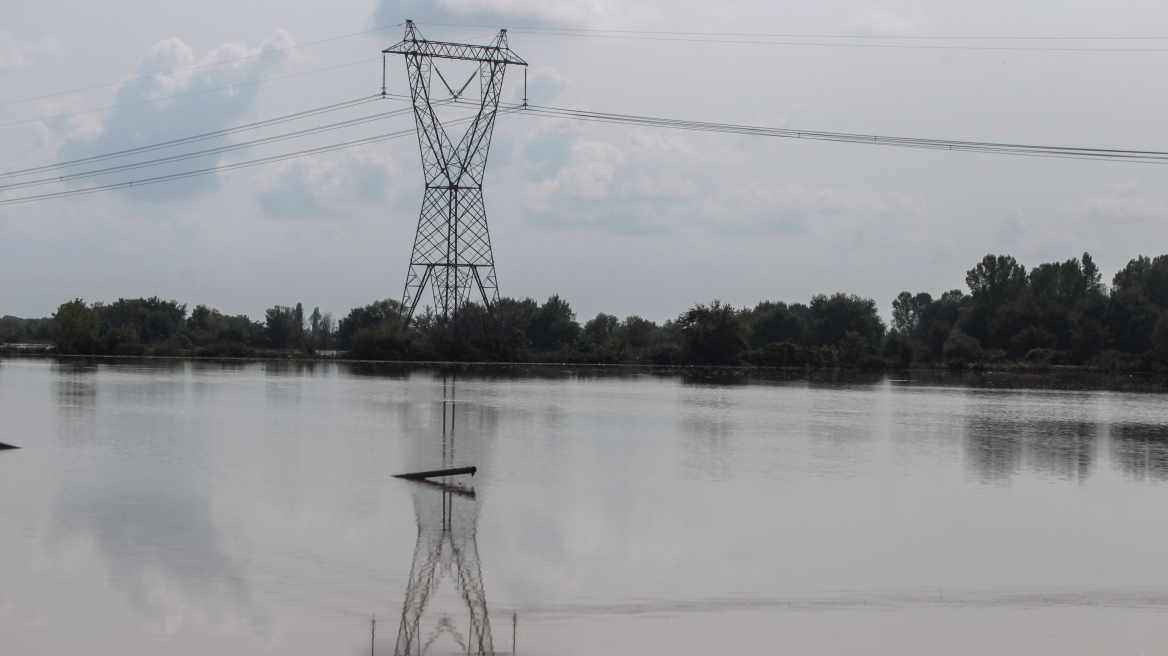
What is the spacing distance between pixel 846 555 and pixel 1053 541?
2.75 metres

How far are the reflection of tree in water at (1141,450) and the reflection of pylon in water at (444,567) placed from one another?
38.7ft

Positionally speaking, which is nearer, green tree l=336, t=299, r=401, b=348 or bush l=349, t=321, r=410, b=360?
bush l=349, t=321, r=410, b=360

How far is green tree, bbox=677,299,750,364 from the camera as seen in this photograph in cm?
6712

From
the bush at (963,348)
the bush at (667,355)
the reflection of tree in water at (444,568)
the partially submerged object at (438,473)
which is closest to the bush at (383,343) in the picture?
the bush at (667,355)

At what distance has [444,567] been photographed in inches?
350

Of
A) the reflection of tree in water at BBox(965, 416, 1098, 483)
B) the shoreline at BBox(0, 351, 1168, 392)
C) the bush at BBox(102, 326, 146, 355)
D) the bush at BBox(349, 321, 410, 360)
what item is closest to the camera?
the reflection of tree in water at BBox(965, 416, 1098, 483)

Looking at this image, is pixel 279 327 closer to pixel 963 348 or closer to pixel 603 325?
pixel 603 325

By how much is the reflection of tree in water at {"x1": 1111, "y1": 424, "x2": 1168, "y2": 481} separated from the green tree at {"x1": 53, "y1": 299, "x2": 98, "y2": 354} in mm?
64242

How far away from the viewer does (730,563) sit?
938cm

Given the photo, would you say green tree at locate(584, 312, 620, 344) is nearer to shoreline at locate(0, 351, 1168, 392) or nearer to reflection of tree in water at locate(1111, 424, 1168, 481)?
shoreline at locate(0, 351, 1168, 392)

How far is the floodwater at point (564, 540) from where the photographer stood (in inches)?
287

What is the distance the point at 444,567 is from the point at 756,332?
101666mm

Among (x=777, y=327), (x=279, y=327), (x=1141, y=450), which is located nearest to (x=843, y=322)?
(x=777, y=327)

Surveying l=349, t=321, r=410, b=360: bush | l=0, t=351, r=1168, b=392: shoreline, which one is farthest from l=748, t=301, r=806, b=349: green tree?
l=349, t=321, r=410, b=360: bush
